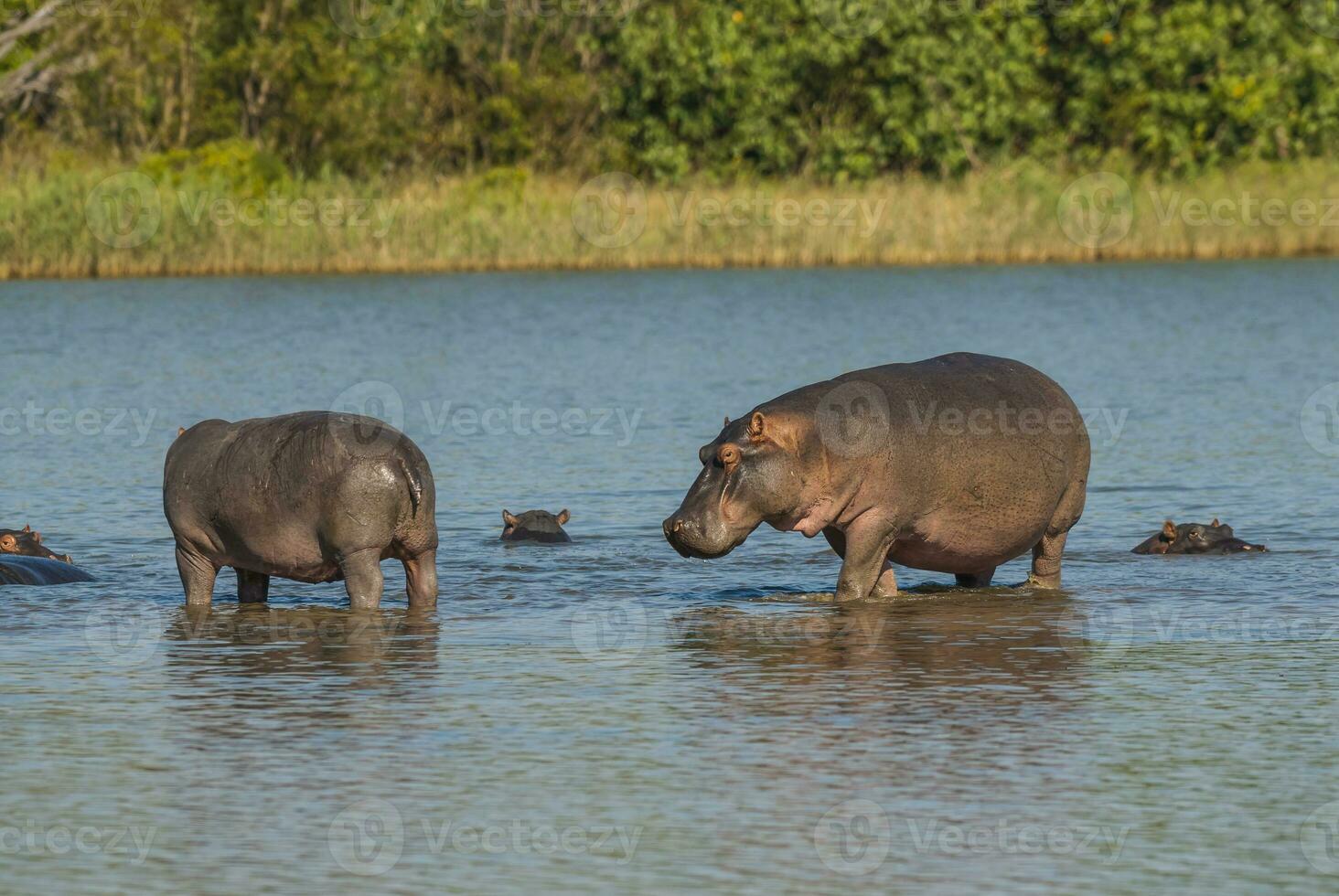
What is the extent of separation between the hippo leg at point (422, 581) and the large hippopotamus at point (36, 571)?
5.64 feet

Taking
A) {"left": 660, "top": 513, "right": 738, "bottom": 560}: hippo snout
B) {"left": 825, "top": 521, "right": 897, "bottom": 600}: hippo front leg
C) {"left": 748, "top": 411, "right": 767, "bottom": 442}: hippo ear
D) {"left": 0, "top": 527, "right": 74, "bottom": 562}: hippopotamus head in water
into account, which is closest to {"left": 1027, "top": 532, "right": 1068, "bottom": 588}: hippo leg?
{"left": 825, "top": 521, "right": 897, "bottom": 600}: hippo front leg

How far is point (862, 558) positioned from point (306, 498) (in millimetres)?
2102

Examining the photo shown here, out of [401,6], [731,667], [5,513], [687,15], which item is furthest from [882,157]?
[731,667]

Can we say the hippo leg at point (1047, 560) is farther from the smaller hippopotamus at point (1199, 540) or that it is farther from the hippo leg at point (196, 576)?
the hippo leg at point (196, 576)

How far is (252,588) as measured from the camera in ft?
29.2

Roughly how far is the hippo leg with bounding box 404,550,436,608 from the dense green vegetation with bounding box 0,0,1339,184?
3098 cm

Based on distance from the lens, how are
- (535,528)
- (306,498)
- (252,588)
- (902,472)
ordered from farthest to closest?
(535,528)
(252,588)
(902,472)
(306,498)

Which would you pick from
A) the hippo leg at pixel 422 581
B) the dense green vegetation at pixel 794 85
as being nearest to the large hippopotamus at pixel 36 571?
the hippo leg at pixel 422 581

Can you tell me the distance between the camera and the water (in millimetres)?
5238

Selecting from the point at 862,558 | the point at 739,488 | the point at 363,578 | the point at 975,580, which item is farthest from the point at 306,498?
the point at 975,580

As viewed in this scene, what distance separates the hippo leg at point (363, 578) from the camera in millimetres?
8195

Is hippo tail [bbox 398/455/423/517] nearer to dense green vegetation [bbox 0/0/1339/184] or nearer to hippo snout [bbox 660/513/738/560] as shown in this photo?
hippo snout [bbox 660/513/738/560]

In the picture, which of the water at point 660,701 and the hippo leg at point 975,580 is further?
the hippo leg at point 975,580

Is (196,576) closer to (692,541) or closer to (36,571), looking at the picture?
(36,571)
